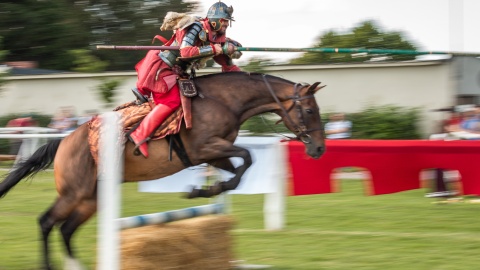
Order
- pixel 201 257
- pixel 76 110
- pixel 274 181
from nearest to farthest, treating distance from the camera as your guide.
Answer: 1. pixel 201 257
2. pixel 274 181
3. pixel 76 110

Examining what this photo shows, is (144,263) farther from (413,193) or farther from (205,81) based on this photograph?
(413,193)

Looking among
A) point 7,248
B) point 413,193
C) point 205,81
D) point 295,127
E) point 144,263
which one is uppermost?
point 205,81

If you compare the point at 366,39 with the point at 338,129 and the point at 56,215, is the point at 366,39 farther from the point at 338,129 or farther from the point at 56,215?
the point at 56,215

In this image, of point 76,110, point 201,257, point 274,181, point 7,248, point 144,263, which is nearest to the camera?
point 144,263

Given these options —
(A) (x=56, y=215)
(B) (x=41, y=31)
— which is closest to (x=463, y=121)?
(A) (x=56, y=215)

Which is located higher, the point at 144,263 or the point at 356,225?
the point at 144,263

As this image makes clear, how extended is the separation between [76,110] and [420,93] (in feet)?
35.5

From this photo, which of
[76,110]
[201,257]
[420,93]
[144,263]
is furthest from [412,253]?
[76,110]

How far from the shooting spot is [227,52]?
295 inches

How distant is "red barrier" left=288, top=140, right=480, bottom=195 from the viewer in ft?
30.9

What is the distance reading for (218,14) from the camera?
7.38 metres

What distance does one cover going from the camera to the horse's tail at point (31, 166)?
7.74 meters

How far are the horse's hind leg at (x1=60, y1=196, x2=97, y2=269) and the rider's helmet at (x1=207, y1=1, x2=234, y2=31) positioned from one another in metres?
1.94

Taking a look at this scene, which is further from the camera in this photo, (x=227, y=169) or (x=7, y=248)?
(x=7, y=248)
